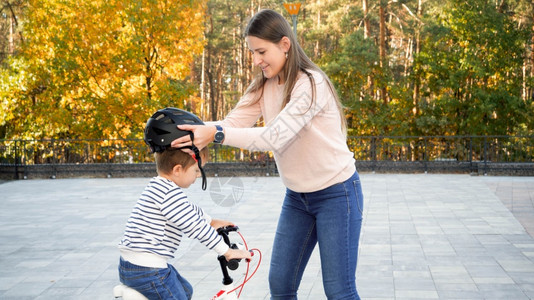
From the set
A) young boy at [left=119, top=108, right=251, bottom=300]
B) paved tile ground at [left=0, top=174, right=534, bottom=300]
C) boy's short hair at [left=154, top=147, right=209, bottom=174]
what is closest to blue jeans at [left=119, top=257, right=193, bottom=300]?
young boy at [left=119, top=108, right=251, bottom=300]

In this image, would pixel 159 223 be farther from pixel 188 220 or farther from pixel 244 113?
pixel 244 113

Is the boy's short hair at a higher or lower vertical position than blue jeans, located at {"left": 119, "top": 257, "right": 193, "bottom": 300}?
higher

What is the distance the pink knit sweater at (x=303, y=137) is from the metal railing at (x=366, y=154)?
15.9 m

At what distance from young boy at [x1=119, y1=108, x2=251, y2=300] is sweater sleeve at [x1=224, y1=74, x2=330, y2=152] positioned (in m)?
0.24

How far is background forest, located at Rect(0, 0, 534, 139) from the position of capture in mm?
21109

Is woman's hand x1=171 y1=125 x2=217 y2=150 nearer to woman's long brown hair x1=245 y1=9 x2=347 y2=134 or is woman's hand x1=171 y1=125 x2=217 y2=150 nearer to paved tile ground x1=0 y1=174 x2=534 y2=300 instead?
woman's long brown hair x1=245 y1=9 x2=347 y2=134

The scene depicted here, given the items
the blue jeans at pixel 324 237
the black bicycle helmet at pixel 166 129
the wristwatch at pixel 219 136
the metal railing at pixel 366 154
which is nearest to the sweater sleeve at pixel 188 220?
the black bicycle helmet at pixel 166 129

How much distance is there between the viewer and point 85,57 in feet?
69.9

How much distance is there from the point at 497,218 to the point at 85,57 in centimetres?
1592

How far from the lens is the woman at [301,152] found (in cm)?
285

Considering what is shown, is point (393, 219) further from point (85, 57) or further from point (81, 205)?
point (85, 57)

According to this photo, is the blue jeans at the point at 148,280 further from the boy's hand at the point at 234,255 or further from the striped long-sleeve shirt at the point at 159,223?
Result: the boy's hand at the point at 234,255

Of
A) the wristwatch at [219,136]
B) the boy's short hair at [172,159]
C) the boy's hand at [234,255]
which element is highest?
the wristwatch at [219,136]

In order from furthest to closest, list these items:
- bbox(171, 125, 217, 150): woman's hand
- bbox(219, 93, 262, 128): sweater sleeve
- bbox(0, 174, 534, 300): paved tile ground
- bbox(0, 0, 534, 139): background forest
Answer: bbox(0, 0, 534, 139): background forest
bbox(0, 174, 534, 300): paved tile ground
bbox(219, 93, 262, 128): sweater sleeve
bbox(171, 125, 217, 150): woman's hand
